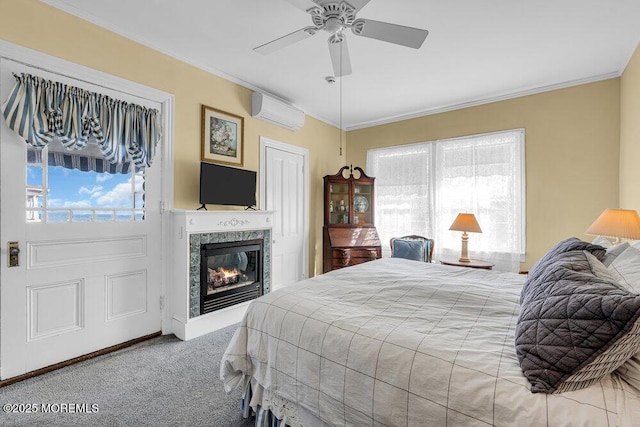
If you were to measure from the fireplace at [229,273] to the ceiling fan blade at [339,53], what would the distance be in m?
2.03

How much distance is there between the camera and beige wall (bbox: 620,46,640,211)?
257cm

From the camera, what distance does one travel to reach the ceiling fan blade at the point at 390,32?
1.84 metres

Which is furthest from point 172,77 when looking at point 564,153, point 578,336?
point 564,153

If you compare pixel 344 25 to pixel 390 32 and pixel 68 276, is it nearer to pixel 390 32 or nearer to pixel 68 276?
pixel 390 32

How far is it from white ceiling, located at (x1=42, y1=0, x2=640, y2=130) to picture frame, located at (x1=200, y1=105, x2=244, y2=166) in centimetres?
20

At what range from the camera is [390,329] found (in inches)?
49.5

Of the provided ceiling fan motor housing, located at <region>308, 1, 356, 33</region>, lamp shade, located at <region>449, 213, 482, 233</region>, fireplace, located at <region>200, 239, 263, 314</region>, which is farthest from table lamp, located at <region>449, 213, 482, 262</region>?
ceiling fan motor housing, located at <region>308, 1, 356, 33</region>

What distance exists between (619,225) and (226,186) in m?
3.49

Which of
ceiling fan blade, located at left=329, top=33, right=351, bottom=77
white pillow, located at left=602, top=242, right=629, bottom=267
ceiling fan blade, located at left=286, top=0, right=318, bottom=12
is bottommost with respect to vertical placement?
white pillow, located at left=602, top=242, right=629, bottom=267

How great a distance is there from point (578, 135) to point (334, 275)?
3301 mm

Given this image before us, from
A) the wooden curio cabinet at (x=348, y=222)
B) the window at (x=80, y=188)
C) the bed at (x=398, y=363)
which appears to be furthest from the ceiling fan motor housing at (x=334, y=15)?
the wooden curio cabinet at (x=348, y=222)

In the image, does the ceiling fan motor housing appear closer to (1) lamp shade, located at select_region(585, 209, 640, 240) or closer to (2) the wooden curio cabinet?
(1) lamp shade, located at select_region(585, 209, 640, 240)

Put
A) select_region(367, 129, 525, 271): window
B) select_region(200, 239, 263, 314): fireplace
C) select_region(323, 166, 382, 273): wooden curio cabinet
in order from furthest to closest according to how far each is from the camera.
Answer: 1. select_region(323, 166, 382, 273): wooden curio cabinet
2. select_region(367, 129, 525, 271): window
3. select_region(200, 239, 263, 314): fireplace

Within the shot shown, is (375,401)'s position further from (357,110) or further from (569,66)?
(357,110)
